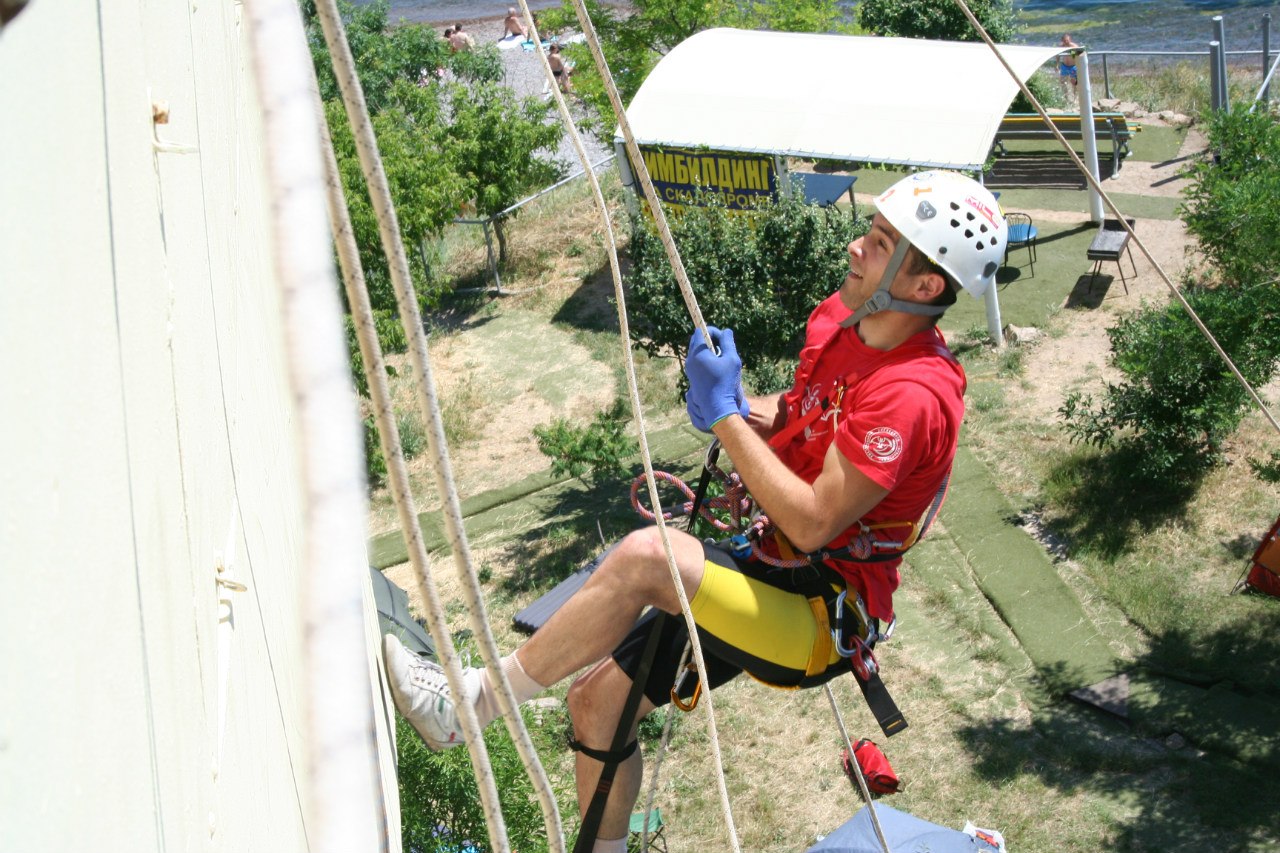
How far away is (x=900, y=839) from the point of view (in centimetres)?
549

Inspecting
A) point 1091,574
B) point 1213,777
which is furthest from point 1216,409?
point 1213,777

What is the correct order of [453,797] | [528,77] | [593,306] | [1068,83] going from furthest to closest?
[528,77] → [1068,83] → [593,306] → [453,797]

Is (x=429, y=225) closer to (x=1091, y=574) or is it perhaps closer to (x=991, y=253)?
(x=1091, y=574)

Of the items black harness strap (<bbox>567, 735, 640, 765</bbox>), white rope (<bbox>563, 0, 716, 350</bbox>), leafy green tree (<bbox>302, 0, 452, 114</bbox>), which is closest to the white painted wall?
white rope (<bbox>563, 0, 716, 350</bbox>)

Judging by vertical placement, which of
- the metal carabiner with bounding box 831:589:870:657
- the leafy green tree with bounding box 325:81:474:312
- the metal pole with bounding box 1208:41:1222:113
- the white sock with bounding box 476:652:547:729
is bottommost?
the metal pole with bounding box 1208:41:1222:113

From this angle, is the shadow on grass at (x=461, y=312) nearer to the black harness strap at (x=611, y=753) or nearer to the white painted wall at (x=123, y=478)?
the black harness strap at (x=611, y=753)

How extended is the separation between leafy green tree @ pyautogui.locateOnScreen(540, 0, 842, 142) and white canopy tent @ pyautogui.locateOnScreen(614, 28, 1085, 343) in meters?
1.47

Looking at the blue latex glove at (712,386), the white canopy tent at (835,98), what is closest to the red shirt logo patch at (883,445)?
the blue latex glove at (712,386)

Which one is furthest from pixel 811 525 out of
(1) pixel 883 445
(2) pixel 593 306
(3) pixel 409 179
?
(2) pixel 593 306

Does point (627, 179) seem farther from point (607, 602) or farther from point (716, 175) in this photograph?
point (607, 602)

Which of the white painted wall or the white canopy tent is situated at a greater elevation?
the white painted wall

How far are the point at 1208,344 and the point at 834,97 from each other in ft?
19.3

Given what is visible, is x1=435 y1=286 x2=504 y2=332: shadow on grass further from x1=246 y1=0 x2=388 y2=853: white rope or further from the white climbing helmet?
x1=246 y1=0 x2=388 y2=853: white rope

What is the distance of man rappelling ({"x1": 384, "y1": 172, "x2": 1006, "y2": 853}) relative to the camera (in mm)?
3301
